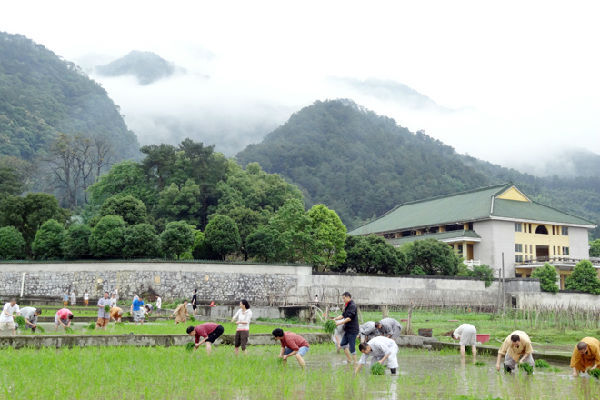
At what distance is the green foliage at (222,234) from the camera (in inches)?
1467

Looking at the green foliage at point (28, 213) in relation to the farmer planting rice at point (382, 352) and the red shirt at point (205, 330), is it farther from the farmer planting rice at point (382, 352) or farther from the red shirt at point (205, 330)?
the farmer planting rice at point (382, 352)

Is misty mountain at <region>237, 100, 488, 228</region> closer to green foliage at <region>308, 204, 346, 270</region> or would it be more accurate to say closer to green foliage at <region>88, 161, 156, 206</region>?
green foliage at <region>88, 161, 156, 206</region>

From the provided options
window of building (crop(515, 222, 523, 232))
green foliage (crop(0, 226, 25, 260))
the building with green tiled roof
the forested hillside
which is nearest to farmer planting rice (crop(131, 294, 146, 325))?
green foliage (crop(0, 226, 25, 260))

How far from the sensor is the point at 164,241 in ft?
120

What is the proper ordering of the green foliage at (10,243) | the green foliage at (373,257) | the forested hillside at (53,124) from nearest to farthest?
the green foliage at (10,243)
the green foliage at (373,257)
the forested hillside at (53,124)

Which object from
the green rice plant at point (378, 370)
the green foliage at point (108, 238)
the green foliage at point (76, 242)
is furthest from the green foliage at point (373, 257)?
the green rice plant at point (378, 370)

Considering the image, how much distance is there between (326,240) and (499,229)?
1838 cm

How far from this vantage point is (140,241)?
117 feet

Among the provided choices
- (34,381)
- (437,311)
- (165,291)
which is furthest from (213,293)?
(34,381)

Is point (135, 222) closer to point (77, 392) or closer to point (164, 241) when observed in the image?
point (164, 241)

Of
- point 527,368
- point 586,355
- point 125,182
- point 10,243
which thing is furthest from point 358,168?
point 586,355

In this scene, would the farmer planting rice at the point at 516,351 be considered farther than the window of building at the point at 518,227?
No

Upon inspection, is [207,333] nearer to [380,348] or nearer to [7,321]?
[380,348]

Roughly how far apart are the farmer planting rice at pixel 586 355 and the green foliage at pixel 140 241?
96.0ft
